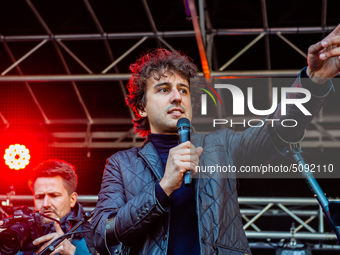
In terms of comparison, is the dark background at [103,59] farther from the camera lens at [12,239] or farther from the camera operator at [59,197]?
the camera lens at [12,239]

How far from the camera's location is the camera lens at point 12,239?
6.86 ft

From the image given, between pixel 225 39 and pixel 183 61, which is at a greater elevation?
pixel 225 39

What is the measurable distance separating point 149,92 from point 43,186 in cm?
159

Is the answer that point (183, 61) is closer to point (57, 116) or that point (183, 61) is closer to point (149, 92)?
point (149, 92)

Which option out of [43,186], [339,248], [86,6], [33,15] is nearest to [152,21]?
[86,6]

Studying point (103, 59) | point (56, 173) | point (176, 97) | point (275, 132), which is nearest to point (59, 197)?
point (56, 173)

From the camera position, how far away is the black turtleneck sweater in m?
1.37

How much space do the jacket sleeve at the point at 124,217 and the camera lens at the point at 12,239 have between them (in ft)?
2.75

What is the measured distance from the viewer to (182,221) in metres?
1.43

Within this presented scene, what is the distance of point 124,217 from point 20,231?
1.04 metres

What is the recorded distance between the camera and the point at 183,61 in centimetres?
187

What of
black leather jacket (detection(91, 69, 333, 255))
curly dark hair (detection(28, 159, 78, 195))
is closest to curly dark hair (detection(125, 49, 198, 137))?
black leather jacket (detection(91, 69, 333, 255))

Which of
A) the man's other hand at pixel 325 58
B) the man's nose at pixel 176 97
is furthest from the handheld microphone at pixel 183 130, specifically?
the man's other hand at pixel 325 58

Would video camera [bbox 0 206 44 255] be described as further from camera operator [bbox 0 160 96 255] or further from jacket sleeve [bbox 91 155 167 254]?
jacket sleeve [bbox 91 155 167 254]
